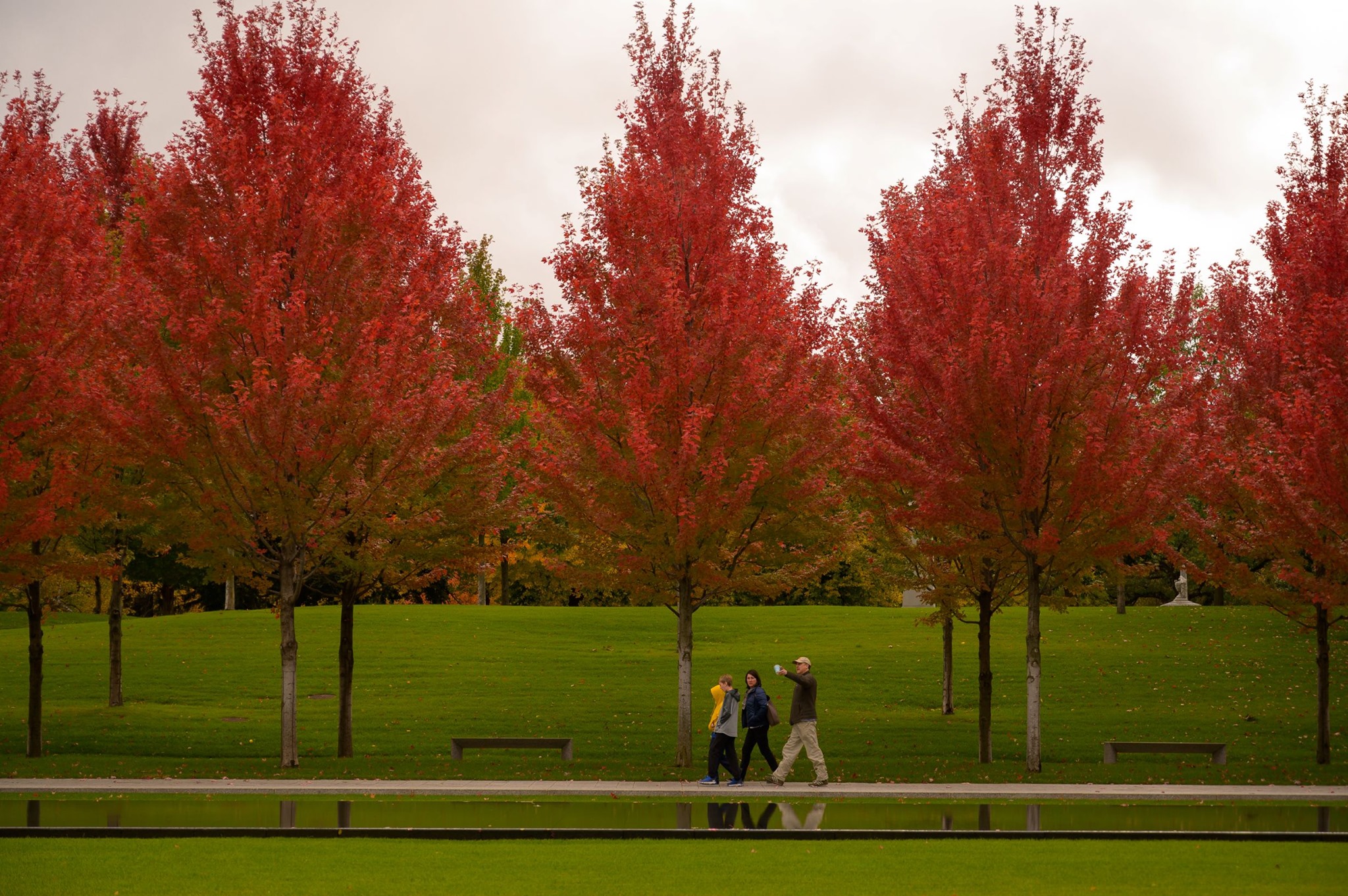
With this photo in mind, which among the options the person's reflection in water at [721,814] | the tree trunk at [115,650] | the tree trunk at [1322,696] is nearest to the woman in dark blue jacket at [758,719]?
the person's reflection in water at [721,814]

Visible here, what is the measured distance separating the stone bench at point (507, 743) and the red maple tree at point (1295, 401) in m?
11.4

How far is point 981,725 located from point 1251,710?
29.0 feet

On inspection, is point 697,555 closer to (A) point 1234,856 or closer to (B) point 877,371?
(B) point 877,371

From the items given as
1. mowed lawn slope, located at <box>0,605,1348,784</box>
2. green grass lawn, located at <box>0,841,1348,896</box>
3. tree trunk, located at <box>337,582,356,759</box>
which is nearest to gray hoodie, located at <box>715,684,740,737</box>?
mowed lawn slope, located at <box>0,605,1348,784</box>

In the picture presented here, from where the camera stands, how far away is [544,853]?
1138 centimetres

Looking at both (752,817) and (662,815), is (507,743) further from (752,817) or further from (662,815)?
(752,817)

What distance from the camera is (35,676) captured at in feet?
66.8

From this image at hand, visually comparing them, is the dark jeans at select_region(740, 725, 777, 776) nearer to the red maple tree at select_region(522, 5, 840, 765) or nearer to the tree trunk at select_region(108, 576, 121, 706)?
the red maple tree at select_region(522, 5, 840, 765)

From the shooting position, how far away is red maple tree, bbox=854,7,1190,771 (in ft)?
59.5

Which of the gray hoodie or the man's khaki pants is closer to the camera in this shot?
the man's khaki pants

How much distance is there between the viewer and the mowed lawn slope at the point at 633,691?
20.1 meters

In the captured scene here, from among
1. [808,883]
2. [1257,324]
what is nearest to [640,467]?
[808,883]

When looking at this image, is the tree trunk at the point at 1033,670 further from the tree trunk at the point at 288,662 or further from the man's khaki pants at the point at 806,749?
the tree trunk at the point at 288,662

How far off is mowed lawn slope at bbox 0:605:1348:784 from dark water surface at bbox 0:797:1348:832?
353 cm
